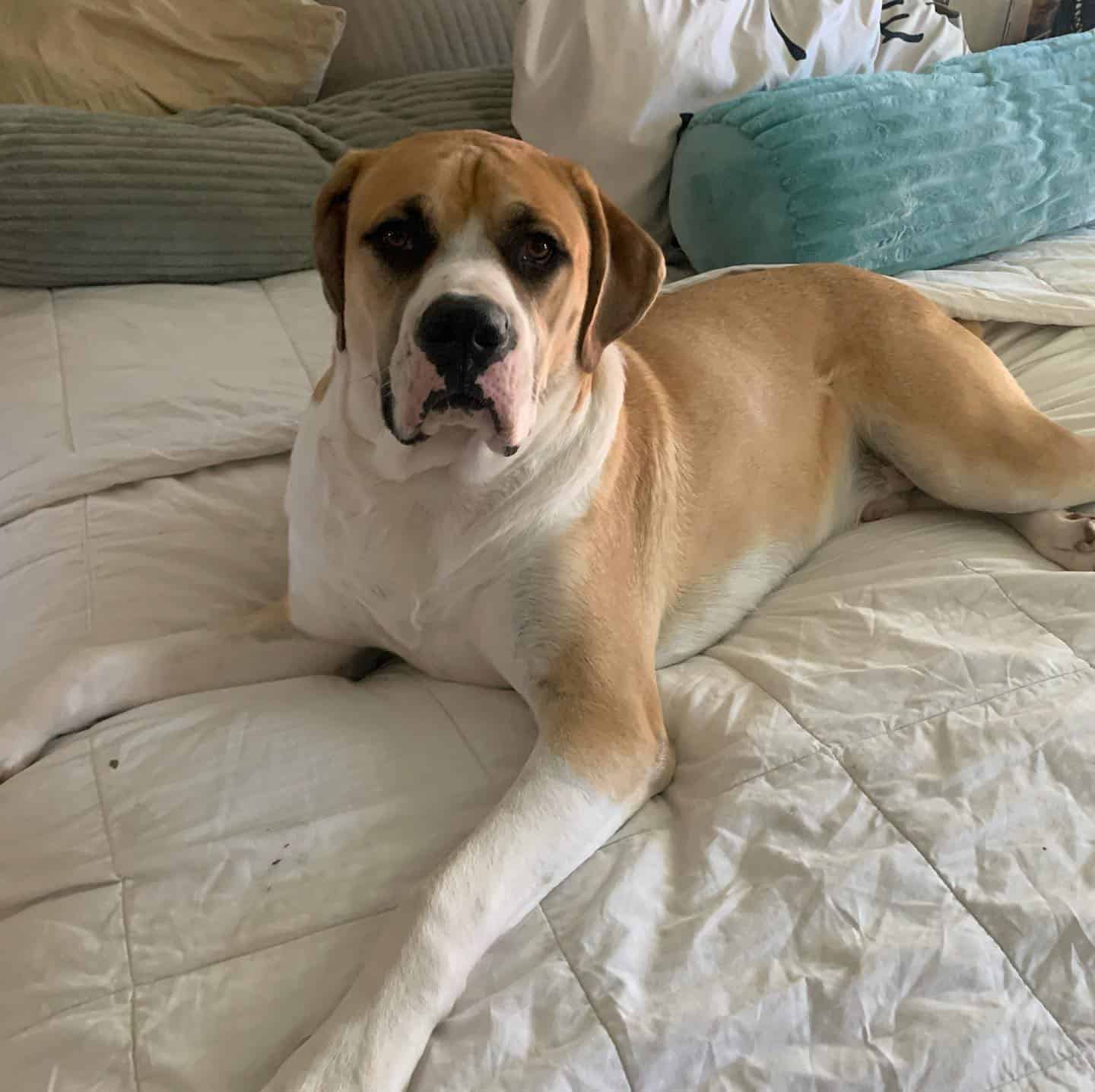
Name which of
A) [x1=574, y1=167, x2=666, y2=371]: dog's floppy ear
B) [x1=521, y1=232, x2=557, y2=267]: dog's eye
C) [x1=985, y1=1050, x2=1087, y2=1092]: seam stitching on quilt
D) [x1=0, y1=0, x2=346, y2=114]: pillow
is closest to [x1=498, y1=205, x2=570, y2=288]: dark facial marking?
[x1=521, y1=232, x2=557, y2=267]: dog's eye

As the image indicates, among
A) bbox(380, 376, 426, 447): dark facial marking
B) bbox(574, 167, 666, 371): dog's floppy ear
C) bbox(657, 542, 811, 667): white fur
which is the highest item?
bbox(574, 167, 666, 371): dog's floppy ear

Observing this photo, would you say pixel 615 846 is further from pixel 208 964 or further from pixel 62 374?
pixel 62 374

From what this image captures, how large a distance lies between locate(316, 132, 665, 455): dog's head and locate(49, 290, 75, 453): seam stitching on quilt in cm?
63

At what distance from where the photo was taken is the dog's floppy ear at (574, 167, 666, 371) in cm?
136

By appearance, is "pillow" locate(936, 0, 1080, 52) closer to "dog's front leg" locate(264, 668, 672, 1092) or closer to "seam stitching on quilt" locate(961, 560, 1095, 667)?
"seam stitching on quilt" locate(961, 560, 1095, 667)

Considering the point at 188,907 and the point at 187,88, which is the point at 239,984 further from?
the point at 187,88

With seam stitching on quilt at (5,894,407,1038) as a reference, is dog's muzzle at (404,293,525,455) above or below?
above

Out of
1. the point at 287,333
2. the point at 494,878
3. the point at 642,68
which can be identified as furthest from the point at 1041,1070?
the point at 642,68

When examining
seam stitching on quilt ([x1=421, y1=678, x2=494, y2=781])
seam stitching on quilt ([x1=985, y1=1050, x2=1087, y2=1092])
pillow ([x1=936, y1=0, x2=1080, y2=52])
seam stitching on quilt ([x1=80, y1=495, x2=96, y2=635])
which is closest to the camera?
seam stitching on quilt ([x1=985, y1=1050, x2=1087, y2=1092])

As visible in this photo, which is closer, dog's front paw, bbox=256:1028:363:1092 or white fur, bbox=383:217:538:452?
dog's front paw, bbox=256:1028:363:1092

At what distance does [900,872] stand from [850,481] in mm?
952

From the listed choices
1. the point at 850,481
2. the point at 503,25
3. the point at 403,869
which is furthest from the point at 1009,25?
the point at 403,869

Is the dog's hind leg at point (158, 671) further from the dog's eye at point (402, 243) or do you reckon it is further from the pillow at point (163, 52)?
the pillow at point (163, 52)

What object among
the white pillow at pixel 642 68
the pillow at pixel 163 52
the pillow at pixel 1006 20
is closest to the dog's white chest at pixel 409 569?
the white pillow at pixel 642 68
